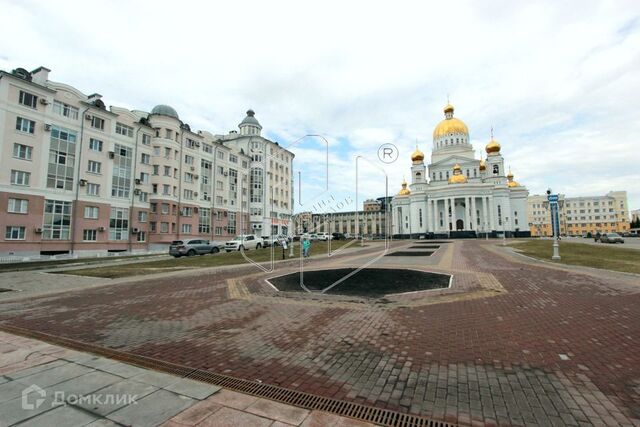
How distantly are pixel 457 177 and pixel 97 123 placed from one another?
7343cm

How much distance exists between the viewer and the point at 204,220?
5100 centimetres

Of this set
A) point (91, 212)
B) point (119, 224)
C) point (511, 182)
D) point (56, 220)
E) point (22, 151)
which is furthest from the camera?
point (511, 182)

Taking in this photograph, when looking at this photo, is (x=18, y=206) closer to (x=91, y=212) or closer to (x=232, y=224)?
(x=91, y=212)

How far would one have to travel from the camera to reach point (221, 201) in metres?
54.8

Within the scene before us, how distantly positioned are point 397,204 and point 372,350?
8352 centimetres

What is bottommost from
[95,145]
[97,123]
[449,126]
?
[95,145]

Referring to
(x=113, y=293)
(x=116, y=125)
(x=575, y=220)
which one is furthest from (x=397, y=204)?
(x=575, y=220)

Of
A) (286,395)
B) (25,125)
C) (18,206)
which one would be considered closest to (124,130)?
(25,125)

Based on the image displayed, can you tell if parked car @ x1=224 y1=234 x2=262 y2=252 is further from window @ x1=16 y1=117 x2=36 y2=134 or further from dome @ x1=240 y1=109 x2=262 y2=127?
dome @ x1=240 y1=109 x2=262 y2=127

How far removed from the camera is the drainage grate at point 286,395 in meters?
3.31

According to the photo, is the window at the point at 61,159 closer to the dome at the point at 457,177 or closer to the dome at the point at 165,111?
the dome at the point at 165,111

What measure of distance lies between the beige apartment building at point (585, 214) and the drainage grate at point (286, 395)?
141 m

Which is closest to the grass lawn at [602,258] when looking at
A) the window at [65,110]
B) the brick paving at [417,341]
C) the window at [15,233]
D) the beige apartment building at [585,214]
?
the brick paving at [417,341]

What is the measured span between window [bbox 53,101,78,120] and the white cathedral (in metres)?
70.1
